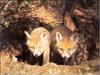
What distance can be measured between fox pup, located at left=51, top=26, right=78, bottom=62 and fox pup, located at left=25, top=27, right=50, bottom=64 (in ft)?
0.55

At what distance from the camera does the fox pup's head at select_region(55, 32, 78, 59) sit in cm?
834

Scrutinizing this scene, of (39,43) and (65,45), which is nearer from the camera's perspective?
(65,45)

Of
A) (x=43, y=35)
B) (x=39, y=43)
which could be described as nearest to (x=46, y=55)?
(x=39, y=43)

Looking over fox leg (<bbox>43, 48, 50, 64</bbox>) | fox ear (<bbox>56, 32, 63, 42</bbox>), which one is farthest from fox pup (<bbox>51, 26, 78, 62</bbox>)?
fox leg (<bbox>43, 48, 50, 64</bbox>)

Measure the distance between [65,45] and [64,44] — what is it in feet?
0.12

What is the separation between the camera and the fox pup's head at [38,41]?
334 inches

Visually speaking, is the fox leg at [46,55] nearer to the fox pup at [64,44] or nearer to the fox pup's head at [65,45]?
the fox pup at [64,44]

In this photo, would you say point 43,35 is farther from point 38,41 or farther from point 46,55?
point 46,55

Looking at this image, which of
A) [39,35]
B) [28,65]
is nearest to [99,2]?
[39,35]

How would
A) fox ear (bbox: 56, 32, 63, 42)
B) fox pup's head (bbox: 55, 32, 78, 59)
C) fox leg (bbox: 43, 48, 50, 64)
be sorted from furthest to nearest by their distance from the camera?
fox leg (bbox: 43, 48, 50, 64), fox ear (bbox: 56, 32, 63, 42), fox pup's head (bbox: 55, 32, 78, 59)

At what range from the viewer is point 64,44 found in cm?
843

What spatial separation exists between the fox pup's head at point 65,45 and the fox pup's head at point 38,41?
293mm

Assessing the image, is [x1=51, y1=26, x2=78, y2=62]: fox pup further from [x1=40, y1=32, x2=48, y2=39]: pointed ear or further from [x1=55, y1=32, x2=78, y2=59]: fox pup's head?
[x1=40, y1=32, x2=48, y2=39]: pointed ear

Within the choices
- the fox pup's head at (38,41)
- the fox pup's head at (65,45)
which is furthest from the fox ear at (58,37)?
the fox pup's head at (38,41)
